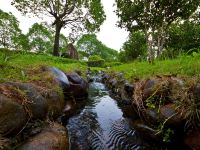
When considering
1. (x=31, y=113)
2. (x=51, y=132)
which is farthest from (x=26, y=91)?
(x=51, y=132)

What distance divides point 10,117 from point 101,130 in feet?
8.57

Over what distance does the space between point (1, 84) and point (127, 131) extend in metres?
3.15

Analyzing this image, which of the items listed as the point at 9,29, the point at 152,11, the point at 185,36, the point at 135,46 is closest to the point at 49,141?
the point at 152,11

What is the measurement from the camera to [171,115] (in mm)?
4613

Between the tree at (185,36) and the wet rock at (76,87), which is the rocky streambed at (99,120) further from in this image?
the tree at (185,36)

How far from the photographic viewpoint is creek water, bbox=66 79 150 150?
16.5 feet

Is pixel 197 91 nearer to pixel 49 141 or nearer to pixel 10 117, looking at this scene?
pixel 49 141

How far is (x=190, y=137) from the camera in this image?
439 centimetres

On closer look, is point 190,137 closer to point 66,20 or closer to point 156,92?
point 156,92

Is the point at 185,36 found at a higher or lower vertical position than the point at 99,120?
higher

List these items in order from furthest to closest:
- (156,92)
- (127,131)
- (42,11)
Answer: (42,11) → (127,131) → (156,92)

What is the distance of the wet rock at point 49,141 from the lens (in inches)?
153

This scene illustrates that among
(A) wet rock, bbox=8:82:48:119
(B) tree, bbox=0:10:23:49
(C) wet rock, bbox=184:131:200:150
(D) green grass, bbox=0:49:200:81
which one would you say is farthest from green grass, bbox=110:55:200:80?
(B) tree, bbox=0:10:23:49

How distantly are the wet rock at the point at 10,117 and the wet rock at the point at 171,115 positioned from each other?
8.79ft
